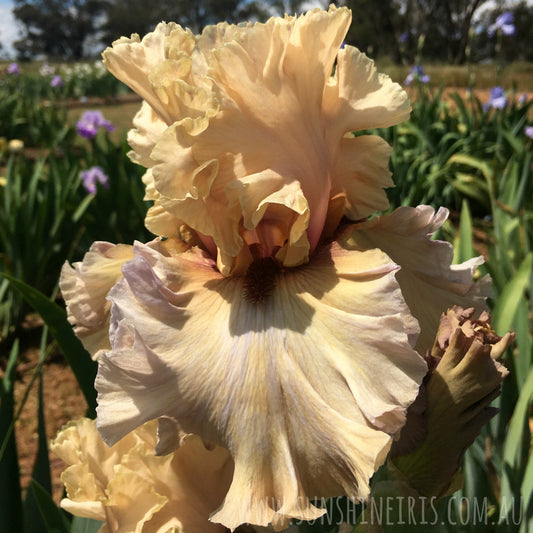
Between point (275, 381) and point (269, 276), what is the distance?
156mm

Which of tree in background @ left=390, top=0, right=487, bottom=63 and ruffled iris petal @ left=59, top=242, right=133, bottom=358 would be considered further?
tree in background @ left=390, top=0, right=487, bottom=63

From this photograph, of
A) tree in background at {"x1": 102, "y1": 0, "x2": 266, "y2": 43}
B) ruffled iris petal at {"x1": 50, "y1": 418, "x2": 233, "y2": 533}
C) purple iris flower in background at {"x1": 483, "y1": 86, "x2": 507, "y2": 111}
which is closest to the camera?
ruffled iris petal at {"x1": 50, "y1": 418, "x2": 233, "y2": 533}

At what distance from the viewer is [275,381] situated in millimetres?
534

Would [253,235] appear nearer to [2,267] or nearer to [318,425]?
[318,425]

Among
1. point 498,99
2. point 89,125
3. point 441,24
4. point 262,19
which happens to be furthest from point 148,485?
point 262,19

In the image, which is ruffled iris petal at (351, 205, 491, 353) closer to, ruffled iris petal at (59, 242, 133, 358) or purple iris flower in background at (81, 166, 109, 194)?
ruffled iris petal at (59, 242, 133, 358)

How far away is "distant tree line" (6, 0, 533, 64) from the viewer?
1918cm

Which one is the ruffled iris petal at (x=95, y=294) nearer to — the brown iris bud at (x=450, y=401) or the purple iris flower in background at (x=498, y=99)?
the brown iris bud at (x=450, y=401)

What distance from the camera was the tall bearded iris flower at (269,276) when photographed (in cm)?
53

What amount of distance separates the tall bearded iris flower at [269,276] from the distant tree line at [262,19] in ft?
51.6


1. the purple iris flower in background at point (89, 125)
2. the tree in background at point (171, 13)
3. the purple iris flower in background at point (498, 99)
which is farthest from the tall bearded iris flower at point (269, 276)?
the tree in background at point (171, 13)

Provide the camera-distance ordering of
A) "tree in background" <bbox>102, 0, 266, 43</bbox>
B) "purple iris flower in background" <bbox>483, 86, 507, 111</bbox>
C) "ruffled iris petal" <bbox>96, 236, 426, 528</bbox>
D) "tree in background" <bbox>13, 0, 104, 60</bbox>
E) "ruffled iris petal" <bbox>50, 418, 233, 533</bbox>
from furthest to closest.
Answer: "tree in background" <bbox>13, 0, 104, 60</bbox>
"tree in background" <bbox>102, 0, 266, 43</bbox>
"purple iris flower in background" <bbox>483, 86, 507, 111</bbox>
"ruffled iris petal" <bbox>50, 418, 233, 533</bbox>
"ruffled iris petal" <bbox>96, 236, 426, 528</bbox>

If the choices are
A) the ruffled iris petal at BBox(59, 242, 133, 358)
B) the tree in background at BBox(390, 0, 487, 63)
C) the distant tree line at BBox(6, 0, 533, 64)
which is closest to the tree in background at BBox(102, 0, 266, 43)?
the distant tree line at BBox(6, 0, 533, 64)

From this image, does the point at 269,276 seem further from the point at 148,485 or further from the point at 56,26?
the point at 56,26
